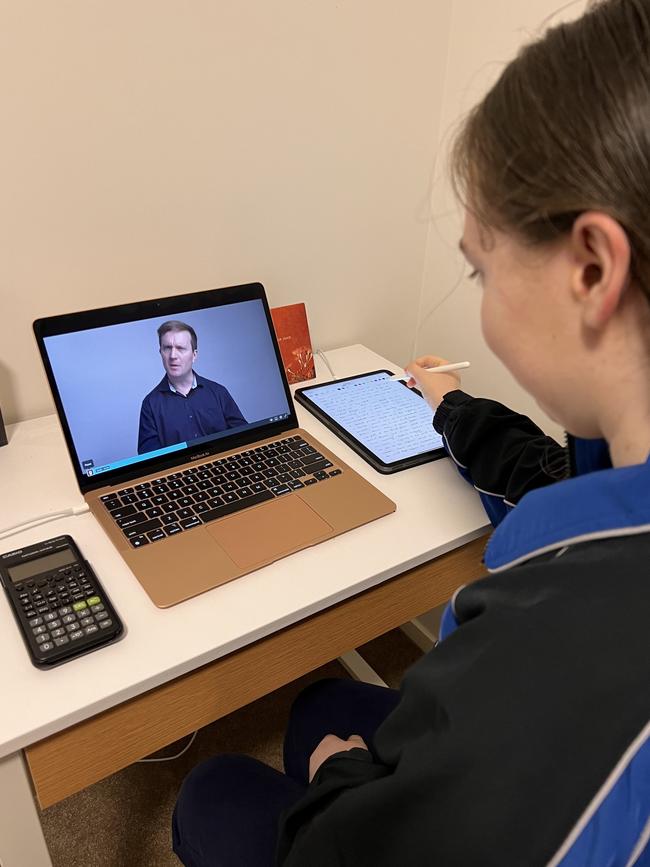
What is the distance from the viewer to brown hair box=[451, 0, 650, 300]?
1.27ft

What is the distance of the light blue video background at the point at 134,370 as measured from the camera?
0.82 meters

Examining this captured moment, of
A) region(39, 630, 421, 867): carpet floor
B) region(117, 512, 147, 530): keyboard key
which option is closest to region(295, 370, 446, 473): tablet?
region(117, 512, 147, 530): keyboard key

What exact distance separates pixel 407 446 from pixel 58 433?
0.54 meters

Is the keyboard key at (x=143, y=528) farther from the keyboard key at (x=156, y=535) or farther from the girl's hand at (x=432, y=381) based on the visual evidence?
the girl's hand at (x=432, y=381)

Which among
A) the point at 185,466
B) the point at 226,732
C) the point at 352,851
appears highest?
the point at 185,466

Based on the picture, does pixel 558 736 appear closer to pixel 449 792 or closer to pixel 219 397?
pixel 449 792

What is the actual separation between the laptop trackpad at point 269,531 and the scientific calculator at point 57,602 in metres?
0.15

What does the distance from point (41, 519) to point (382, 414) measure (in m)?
0.53

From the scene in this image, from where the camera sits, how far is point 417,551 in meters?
0.78

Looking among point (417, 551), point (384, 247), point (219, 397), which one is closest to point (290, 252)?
point (384, 247)

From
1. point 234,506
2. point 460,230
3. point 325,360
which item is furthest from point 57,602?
point 460,230

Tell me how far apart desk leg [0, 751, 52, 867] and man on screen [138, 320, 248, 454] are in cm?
40

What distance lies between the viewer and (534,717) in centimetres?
37

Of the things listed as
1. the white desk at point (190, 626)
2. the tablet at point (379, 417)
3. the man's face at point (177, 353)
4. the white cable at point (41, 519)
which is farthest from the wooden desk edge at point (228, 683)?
the man's face at point (177, 353)
